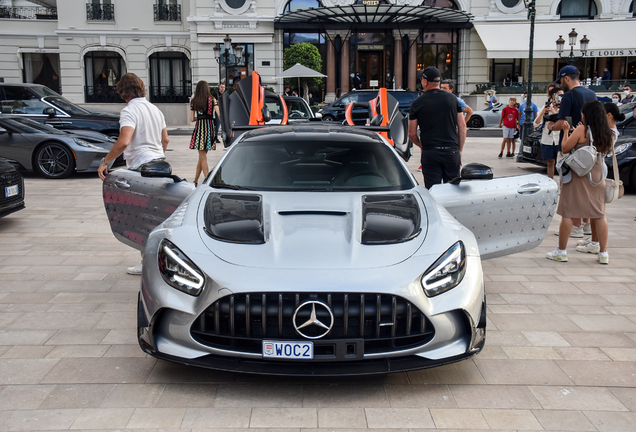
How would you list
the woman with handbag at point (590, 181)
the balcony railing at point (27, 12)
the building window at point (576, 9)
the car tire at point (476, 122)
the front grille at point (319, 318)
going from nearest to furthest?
the front grille at point (319, 318)
the woman with handbag at point (590, 181)
the car tire at point (476, 122)
the building window at point (576, 9)
the balcony railing at point (27, 12)

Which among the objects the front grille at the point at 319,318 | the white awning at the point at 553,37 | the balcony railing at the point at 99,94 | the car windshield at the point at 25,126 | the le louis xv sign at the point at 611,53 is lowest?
the front grille at the point at 319,318

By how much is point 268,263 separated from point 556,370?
1.83 meters

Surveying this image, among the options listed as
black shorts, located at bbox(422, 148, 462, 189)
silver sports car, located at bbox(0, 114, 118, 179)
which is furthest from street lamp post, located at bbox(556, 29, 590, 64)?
black shorts, located at bbox(422, 148, 462, 189)

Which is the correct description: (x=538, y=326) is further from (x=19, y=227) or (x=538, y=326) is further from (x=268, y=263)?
(x=19, y=227)

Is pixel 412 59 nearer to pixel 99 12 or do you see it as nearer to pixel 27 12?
pixel 99 12

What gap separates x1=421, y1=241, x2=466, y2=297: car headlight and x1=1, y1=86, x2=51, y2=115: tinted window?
1322 cm

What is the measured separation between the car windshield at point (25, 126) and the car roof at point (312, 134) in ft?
27.6

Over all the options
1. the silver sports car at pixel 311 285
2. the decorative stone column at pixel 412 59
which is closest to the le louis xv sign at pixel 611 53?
the decorative stone column at pixel 412 59

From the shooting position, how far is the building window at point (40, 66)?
3762 centimetres

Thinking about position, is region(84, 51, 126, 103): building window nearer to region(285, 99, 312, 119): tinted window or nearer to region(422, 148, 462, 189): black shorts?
region(285, 99, 312, 119): tinted window

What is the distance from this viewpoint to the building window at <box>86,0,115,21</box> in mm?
35188

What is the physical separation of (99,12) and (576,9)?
26501mm

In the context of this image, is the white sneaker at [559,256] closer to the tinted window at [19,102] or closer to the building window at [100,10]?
the tinted window at [19,102]

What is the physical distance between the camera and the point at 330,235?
11.3 feet
